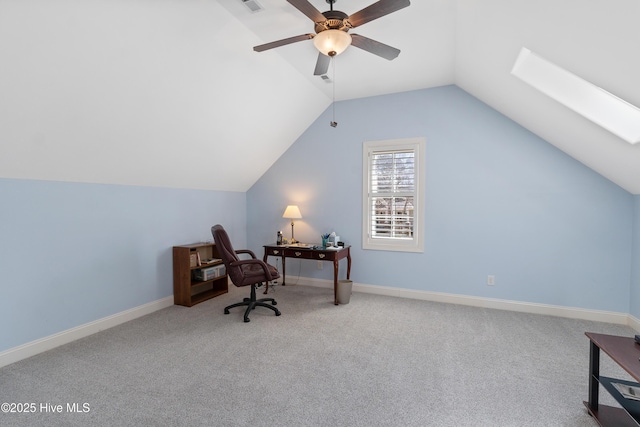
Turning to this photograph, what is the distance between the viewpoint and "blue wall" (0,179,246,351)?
2.35 meters

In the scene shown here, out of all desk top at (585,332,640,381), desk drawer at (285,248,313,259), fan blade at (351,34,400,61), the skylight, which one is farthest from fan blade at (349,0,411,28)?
desk drawer at (285,248,313,259)

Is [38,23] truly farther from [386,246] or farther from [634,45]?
[386,246]

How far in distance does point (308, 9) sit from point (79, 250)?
2930mm

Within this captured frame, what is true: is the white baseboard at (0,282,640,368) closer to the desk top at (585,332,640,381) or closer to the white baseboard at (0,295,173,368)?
the white baseboard at (0,295,173,368)

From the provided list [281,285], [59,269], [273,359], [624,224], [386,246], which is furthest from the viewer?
[281,285]

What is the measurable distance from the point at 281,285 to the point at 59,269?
271 cm

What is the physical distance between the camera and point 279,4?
2.25 m

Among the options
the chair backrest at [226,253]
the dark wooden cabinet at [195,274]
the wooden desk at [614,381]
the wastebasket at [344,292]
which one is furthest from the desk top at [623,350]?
the dark wooden cabinet at [195,274]

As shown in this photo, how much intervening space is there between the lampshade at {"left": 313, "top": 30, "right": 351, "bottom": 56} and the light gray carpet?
2396mm

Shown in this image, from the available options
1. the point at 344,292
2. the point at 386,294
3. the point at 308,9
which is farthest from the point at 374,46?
the point at 386,294

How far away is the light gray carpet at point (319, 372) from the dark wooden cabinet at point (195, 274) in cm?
41

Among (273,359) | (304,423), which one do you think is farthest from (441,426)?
(273,359)

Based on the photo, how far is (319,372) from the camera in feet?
7.29

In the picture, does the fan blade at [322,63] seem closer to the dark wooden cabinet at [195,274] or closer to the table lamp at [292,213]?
the table lamp at [292,213]
